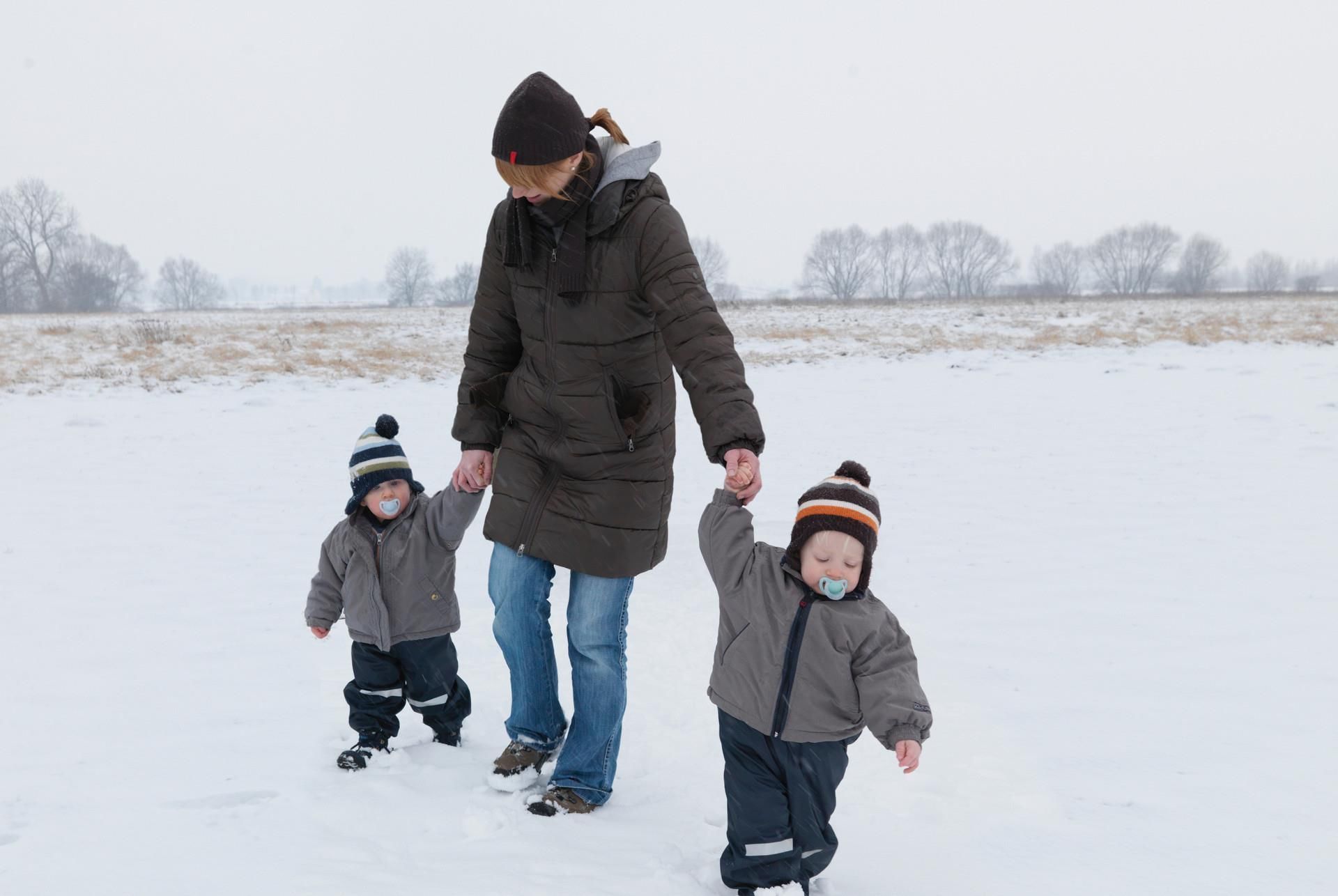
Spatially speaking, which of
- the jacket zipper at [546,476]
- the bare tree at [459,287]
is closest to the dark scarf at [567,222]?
the jacket zipper at [546,476]

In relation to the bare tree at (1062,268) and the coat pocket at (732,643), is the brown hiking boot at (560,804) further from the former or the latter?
the bare tree at (1062,268)

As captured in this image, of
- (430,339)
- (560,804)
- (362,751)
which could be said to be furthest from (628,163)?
(430,339)

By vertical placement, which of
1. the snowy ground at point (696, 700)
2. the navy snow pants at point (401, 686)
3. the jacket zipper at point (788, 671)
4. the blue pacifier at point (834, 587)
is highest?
the blue pacifier at point (834, 587)

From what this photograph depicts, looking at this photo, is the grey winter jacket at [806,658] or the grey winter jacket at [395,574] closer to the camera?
the grey winter jacket at [806,658]

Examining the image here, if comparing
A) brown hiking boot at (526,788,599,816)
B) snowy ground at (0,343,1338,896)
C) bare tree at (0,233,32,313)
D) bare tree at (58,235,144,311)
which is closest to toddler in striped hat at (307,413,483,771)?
snowy ground at (0,343,1338,896)

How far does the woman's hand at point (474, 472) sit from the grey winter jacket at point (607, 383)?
59 mm

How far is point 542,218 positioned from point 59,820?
2216 mm

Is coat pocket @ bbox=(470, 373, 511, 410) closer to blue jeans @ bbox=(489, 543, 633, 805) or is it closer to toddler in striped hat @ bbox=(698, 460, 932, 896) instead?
blue jeans @ bbox=(489, 543, 633, 805)

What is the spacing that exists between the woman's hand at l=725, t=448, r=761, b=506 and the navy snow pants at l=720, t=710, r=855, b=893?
0.60m

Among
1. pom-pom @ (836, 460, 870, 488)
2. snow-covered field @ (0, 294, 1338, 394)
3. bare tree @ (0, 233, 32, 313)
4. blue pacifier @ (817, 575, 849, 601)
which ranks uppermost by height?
bare tree @ (0, 233, 32, 313)

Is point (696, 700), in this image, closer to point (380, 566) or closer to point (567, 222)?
point (380, 566)

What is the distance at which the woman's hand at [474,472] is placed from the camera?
2777 mm

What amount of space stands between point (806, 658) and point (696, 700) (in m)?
1.53

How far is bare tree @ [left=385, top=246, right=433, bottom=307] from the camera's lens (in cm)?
9312
